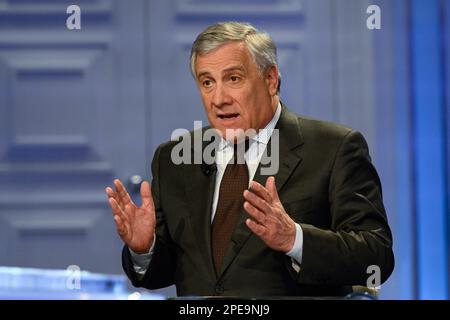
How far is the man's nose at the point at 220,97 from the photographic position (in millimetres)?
1968

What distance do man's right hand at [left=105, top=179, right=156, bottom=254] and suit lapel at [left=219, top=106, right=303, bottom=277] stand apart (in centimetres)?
17

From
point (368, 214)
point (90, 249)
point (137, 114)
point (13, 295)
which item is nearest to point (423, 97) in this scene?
point (137, 114)

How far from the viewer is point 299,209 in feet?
6.35

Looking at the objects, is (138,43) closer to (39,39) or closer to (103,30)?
(103,30)

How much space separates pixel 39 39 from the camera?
3.42m

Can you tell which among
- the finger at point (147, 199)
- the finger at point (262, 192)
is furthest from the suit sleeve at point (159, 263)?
the finger at point (262, 192)

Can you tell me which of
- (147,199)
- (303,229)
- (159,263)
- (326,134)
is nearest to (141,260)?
(159,263)

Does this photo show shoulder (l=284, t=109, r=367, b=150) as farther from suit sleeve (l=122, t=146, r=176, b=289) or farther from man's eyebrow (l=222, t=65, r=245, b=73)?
suit sleeve (l=122, t=146, r=176, b=289)

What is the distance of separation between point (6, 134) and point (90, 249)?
52 centimetres

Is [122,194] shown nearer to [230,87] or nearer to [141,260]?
[141,260]

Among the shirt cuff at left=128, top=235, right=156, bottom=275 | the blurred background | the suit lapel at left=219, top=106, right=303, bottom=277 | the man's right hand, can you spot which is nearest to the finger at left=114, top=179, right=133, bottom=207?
the man's right hand

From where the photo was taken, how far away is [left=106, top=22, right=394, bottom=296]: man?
1868mm

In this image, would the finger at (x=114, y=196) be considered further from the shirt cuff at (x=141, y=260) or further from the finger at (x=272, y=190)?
the finger at (x=272, y=190)

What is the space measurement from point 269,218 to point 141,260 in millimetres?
377
